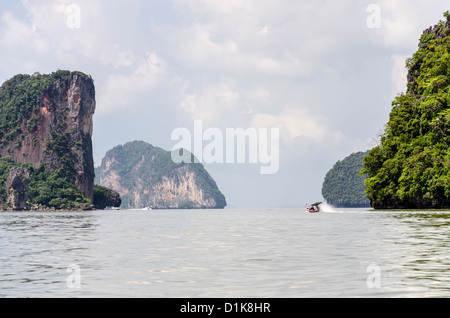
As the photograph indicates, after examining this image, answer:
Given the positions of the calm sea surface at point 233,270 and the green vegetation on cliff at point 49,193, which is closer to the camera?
the calm sea surface at point 233,270

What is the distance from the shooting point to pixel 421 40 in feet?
302

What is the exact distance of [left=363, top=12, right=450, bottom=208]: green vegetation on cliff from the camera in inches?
2665

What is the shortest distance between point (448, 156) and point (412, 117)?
17.5m

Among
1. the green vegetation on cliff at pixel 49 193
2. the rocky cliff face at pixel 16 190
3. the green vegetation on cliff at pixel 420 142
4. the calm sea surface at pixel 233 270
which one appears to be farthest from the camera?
the green vegetation on cliff at pixel 49 193

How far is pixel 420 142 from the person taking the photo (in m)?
74.2

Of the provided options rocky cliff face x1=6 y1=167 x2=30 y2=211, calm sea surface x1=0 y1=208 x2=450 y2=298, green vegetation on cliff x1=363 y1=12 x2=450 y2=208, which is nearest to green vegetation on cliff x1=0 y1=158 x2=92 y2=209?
rocky cliff face x1=6 y1=167 x2=30 y2=211

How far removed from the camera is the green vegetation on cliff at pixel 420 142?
6769 cm

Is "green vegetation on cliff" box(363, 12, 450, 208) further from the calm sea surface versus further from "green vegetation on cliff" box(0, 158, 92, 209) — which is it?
"green vegetation on cliff" box(0, 158, 92, 209)

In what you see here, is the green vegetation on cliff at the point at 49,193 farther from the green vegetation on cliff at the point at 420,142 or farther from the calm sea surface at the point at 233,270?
the calm sea surface at the point at 233,270

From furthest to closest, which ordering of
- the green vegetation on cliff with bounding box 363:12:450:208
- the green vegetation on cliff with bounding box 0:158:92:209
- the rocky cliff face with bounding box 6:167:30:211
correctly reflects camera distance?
the green vegetation on cliff with bounding box 0:158:92:209
the rocky cliff face with bounding box 6:167:30:211
the green vegetation on cliff with bounding box 363:12:450:208

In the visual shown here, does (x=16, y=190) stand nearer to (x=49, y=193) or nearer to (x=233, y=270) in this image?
(x=49, y=193)

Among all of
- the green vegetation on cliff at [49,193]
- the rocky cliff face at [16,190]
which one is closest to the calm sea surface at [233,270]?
the rocky cliff face at [16,190]
